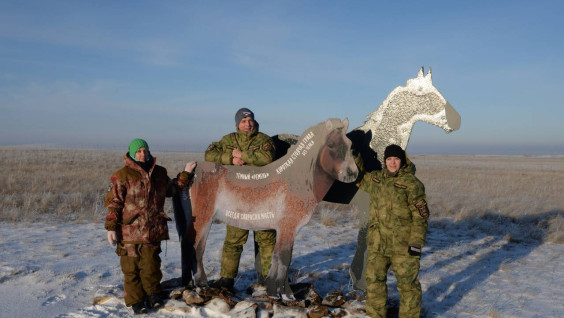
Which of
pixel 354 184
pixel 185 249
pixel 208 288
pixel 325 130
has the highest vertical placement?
pixel 325 130

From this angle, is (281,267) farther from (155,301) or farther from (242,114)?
(242,114)

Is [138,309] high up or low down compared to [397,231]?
down

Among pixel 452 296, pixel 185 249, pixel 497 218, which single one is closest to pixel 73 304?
pixel 185 249

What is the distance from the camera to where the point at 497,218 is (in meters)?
11.2

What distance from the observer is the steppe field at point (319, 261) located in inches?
185

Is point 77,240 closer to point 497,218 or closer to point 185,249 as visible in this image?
point 185,249

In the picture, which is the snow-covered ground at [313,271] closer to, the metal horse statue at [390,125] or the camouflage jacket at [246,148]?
the metal horse statue at [390,125]

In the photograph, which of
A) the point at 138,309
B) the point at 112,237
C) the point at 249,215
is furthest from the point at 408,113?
the point at 138,309

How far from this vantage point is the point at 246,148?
15.4 feet

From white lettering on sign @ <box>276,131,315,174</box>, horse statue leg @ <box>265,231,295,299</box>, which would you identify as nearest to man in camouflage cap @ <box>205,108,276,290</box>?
white lettering on sign @ <box>276,131,315,174</box>

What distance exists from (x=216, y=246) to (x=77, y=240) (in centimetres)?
287

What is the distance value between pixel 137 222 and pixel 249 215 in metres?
1.32

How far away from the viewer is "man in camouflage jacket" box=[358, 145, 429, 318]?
12.9ft

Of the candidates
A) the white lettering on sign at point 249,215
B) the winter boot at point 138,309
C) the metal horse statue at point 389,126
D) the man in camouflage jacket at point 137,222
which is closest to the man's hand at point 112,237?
the man in camouflage jacket at point 137,222
